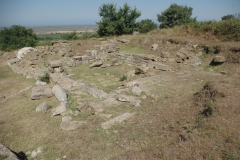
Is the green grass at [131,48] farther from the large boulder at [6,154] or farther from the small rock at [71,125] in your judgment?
the large boulder at [6,154]

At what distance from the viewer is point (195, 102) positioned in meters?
5.59

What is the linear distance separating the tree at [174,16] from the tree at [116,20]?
12862 millimetres

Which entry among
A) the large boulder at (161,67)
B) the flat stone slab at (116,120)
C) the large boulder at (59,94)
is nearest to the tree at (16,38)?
the large boulder at (59,94)

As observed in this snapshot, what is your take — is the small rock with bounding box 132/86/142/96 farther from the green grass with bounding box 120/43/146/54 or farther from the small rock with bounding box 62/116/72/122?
the green grass with bounding box 120/43/146/54

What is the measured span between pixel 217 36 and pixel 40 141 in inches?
514

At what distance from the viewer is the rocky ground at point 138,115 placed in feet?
12.1

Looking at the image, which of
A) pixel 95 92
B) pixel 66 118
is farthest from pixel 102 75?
pixel 66 118

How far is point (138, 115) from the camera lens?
5527 millimetres

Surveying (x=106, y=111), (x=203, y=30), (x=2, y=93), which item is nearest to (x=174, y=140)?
(x=106, y=111)

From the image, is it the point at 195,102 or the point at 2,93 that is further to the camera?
the point at 2,93

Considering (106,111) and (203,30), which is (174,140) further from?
(203,30)

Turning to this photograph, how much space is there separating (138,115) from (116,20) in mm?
20978

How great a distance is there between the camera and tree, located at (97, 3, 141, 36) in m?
23.8

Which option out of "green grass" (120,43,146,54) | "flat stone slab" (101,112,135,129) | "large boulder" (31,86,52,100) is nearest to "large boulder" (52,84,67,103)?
"large boulder" (31,86,52,100)
